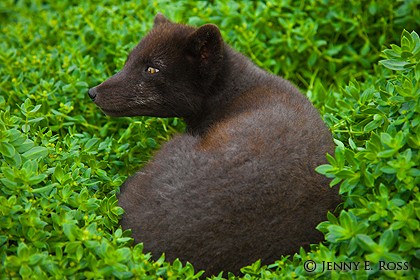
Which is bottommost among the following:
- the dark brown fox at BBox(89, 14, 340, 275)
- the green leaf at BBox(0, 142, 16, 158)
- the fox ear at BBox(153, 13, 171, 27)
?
the dark brown fox at BBox(89, 14, 340, 275)

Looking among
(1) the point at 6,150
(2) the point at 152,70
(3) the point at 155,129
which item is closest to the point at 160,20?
(2) the point at 152,70

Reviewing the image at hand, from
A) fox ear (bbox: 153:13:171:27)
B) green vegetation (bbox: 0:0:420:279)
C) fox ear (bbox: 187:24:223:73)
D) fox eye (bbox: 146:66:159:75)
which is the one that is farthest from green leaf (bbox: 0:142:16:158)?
fox ear (bbox: 153:13:171:27)

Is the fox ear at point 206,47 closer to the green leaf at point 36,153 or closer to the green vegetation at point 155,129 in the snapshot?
the green vegetation at point 155,129

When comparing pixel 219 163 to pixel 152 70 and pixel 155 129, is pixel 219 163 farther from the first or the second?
pixel 155 129

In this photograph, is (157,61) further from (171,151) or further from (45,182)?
(45,182)

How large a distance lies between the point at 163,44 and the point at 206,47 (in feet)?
1.44

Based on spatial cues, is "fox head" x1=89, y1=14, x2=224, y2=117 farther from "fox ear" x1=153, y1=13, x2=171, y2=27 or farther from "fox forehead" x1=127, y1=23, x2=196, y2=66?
"fox ear" x1=153, y1=13, x2=171, y2=27

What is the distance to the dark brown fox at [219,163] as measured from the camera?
15.4ft

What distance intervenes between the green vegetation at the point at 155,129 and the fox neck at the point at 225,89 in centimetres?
66

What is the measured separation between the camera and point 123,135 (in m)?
6.55

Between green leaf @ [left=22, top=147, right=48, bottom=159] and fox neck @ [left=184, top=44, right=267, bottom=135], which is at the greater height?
green leaf @ [left=22, top=147, right=48, bottom=159]

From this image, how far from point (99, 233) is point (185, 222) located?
63 cm

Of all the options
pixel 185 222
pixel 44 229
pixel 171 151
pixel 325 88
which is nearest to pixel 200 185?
pixel 185 222

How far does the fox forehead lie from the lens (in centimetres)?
616
